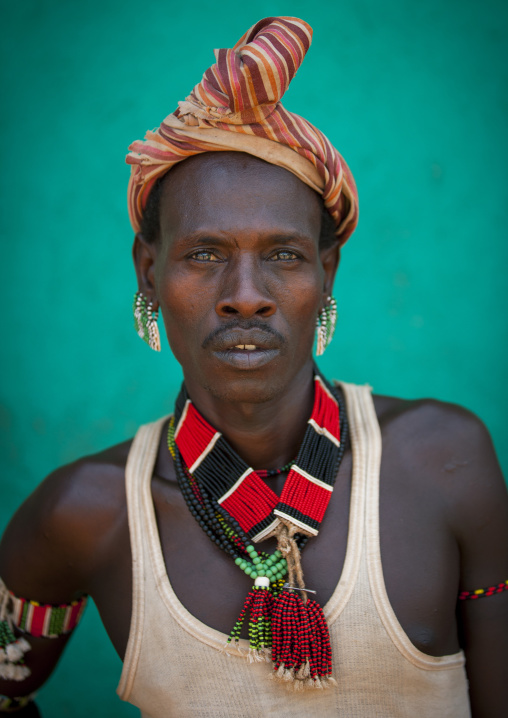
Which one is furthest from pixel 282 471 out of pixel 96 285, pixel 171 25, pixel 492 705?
pixel 171 25

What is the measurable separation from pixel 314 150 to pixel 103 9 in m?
1.76

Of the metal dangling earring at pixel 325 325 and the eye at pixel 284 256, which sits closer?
the eye at pixel 284 256

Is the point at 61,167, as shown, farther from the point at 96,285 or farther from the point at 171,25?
the point at 171,25

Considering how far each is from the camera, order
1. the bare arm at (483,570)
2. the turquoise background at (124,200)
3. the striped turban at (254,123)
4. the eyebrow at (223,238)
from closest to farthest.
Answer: the striped turban at (254,123) → the eyebrow at (223,238) → the bare arm at (483,570) → the turquoise background at (124,200)

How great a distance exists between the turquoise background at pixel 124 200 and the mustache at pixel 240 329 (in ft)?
4.68

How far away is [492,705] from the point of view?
209 cm

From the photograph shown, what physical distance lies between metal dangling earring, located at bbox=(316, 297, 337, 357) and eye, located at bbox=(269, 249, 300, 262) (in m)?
0.26

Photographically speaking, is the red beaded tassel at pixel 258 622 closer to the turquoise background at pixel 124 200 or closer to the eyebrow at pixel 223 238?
the eyebrow at pixel 223 238

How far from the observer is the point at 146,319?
2236 mm

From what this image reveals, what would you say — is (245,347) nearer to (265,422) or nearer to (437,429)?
(265,422)

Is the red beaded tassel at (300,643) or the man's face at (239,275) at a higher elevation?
the man's face at (239,275)

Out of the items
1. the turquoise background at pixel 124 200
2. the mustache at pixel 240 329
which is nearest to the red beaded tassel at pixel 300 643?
the mustache at pixel 240 329

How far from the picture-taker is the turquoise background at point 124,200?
10.2 feet

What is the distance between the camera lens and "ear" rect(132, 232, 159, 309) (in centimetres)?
224
